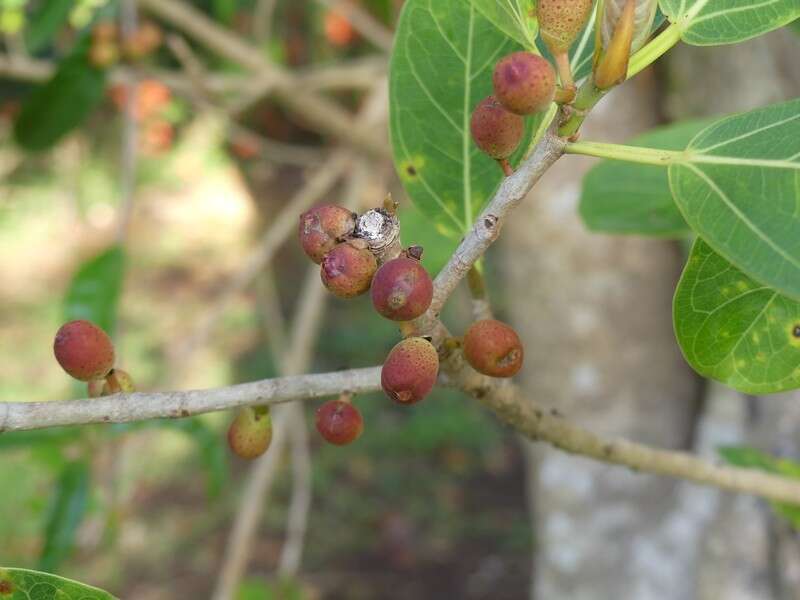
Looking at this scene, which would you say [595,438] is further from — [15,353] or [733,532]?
[15,353]

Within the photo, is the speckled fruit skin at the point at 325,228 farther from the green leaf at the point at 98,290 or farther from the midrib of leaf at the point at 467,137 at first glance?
the green leaf at the point at 98,290

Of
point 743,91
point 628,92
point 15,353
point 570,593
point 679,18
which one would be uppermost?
point 15,353

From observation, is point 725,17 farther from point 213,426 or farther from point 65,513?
point 213,426

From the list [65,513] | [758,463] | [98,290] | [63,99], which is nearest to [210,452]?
[65,513]

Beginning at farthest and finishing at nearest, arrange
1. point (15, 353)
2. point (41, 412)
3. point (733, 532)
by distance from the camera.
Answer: point (15, 353), point (733, 532), point (41, 412)

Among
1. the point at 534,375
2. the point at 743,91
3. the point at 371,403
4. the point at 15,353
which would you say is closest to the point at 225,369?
the point at 371,403

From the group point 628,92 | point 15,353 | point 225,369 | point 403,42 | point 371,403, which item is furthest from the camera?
point 15,353

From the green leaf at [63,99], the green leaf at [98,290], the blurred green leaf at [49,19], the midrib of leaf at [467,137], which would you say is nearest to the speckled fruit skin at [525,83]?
the midrib of leaf at [467,137]

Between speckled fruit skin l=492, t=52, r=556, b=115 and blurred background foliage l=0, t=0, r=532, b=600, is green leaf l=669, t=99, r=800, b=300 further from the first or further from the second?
blurred background foliage l=0, t=0, r=532, b=600
